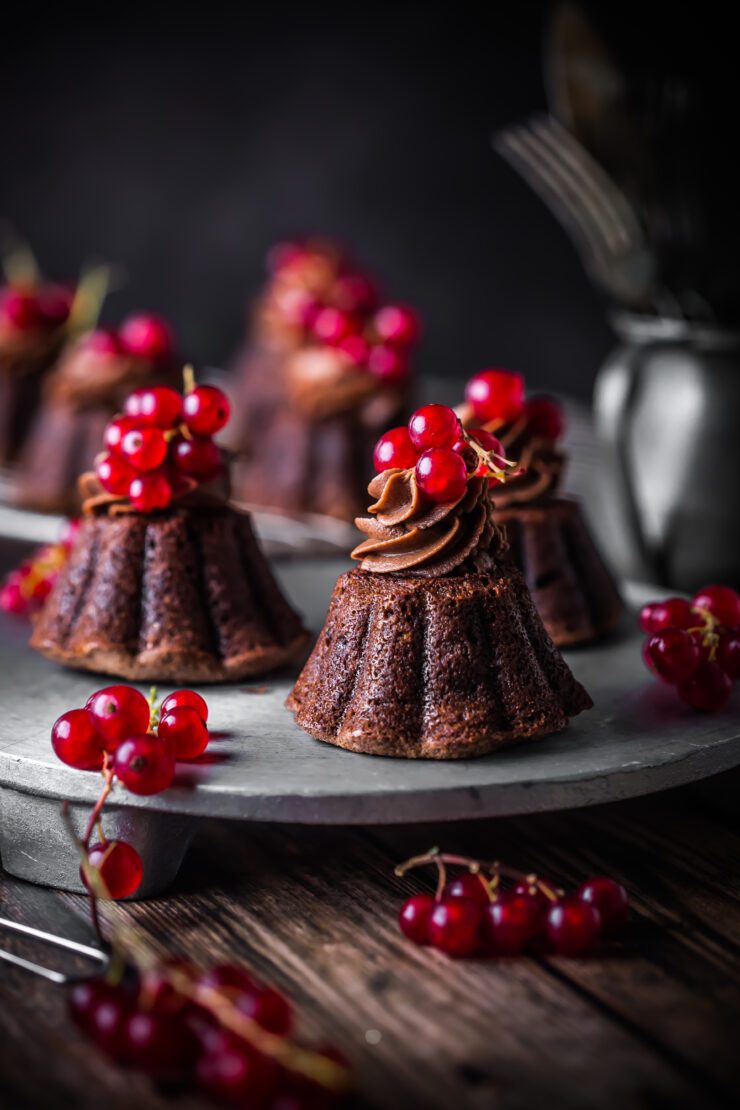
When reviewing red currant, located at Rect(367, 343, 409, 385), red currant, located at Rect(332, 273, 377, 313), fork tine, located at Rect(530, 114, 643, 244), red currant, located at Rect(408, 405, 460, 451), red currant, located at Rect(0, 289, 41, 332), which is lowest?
red currant, located at Rect(408, 405, 460, 451)

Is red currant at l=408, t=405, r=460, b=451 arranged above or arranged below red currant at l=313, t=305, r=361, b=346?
below

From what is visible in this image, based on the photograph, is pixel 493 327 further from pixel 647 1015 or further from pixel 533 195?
pixel 647 1015

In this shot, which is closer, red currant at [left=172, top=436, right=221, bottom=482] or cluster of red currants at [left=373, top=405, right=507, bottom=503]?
cluster of red currants at [left=373, top=405, right=507, bottom=503]

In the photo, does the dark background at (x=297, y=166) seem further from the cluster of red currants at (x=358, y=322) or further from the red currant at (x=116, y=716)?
the red currant at (x=116, y=716)

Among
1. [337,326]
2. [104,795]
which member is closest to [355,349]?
[337,326]

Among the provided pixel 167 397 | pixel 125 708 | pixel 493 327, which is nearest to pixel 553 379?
pixel 493 327

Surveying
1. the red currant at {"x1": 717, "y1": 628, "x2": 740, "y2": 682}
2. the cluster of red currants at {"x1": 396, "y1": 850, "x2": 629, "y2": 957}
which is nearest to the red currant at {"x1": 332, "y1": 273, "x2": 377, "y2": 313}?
the red currant at {"x1": 717, "y1": 628, "x2": 740, "y2": 682}

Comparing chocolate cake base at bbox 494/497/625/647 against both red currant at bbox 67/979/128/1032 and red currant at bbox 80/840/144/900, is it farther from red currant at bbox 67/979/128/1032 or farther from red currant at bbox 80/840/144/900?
red currant at bbox 67/979/128/1032

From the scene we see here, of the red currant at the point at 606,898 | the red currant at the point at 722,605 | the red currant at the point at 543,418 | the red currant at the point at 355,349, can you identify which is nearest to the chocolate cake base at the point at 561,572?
the red currant at the point at 543,418

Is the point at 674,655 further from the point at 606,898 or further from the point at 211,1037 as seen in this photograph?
the point at 211,1037
